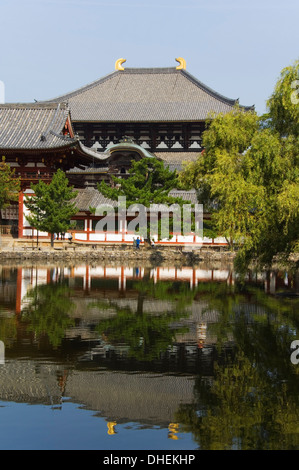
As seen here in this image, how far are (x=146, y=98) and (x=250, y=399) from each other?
5966 cm

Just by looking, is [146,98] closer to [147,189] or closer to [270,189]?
[147,189]

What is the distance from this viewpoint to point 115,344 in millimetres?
14078

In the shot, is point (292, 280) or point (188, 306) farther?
point (292, 280)

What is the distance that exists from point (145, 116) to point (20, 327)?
49053 mm

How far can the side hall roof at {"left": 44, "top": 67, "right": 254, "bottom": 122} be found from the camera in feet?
205

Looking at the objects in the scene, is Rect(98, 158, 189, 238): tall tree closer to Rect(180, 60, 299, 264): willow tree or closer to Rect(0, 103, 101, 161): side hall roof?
Rect(0, 103, 101, 161): side hall roof

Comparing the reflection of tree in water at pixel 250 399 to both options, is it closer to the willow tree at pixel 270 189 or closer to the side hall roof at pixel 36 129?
the willow tree at pixel 270 189

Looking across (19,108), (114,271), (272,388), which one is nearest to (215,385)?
(272,388)

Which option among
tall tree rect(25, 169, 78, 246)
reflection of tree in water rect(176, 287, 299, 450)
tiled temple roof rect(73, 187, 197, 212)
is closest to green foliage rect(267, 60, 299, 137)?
reflection of tree in water rect(176, 287, 299, 450)

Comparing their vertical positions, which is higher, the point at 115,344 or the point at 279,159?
the point at 279,159

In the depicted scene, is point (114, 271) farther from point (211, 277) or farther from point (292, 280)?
point (292, 280)

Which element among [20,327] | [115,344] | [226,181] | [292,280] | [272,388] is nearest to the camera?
[272,388]

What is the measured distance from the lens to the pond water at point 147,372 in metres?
8.45

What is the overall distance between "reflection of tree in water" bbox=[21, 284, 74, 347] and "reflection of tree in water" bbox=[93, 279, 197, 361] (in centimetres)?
108
